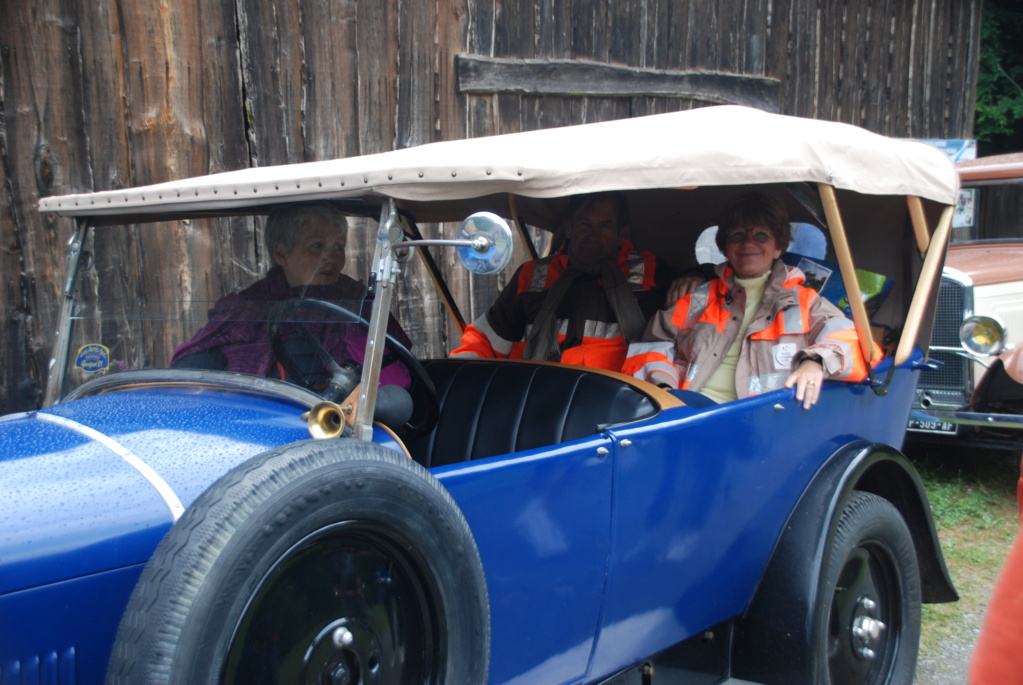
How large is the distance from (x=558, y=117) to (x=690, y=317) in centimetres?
280

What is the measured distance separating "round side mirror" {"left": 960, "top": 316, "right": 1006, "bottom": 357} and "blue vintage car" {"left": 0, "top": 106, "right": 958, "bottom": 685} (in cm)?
216

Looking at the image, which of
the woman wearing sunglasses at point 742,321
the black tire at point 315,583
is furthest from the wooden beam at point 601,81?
the black tire at point 315,583

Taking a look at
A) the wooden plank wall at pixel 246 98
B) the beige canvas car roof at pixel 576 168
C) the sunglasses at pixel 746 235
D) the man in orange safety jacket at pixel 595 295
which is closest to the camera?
the beige canvas car roof at pixel 576 168

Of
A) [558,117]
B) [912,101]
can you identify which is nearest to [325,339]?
[558,117]

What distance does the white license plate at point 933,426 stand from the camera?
17.1ft

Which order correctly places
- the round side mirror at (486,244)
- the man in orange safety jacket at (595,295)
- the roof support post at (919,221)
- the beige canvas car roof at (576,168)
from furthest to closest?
the man in orange safety jacket at (595,295) → the roof support post at (919,221) → the beige canvas car roof at (576,168) → the round side mirror at (486,244)

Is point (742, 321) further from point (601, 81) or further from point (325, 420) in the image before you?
point (601, 81)

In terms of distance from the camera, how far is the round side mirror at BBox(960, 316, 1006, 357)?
5000 millimetres

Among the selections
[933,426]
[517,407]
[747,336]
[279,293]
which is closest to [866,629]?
[747,336]

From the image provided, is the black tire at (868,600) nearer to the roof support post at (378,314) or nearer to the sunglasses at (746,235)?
the sunglasses at (746,235)

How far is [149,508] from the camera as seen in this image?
1.60 metres

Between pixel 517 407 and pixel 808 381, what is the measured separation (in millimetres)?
877

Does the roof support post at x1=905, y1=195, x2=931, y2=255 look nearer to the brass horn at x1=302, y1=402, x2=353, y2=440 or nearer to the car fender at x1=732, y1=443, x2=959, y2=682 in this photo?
the car fender at x1=732, y1=443, x2=959, y2=682

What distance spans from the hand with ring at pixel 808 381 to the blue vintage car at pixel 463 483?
0.05 meters
